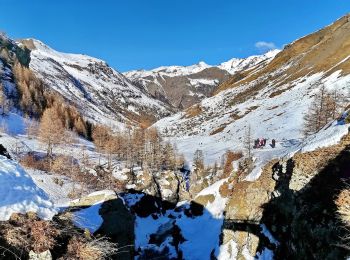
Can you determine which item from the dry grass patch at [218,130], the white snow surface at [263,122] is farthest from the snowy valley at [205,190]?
the dry grass patch at [218,130]

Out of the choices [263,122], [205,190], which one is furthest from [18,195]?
[263,122]

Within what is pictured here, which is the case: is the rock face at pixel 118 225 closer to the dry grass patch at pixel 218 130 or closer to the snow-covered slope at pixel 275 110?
the snow-covered slope at pixel 275 110

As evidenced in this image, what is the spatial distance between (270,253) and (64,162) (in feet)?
241

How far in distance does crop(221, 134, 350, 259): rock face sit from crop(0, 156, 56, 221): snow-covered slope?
19.7 m

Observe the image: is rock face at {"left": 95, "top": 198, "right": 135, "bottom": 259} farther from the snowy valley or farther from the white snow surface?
the white snow surface

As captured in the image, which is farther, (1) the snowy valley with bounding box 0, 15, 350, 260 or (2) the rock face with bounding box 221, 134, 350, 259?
(2) the rock face with bounding box 221, 134, 350, 259

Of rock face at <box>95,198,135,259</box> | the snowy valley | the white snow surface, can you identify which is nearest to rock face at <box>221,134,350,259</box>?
the snowy valley

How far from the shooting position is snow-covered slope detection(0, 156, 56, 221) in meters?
12.0

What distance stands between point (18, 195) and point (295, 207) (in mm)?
29875

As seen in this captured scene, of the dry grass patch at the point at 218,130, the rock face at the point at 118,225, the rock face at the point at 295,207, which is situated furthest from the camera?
the dry grass patch at the point at 218,130

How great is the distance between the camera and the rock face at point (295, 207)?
101 feet

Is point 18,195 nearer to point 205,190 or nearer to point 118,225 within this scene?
point 118,225

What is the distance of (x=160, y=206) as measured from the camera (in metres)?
80.8

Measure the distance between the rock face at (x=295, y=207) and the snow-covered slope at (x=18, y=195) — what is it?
64.8ft
